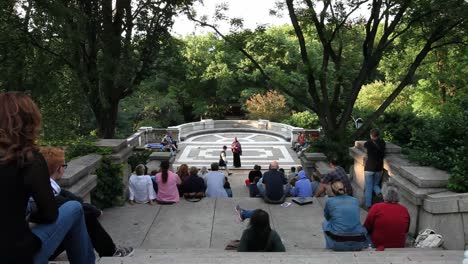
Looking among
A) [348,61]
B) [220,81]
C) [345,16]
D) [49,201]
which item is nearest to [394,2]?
[345,16]

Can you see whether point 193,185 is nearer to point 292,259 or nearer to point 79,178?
point 79,178

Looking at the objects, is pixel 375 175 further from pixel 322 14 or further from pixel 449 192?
pixel 322 14

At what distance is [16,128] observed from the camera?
7.93 feet

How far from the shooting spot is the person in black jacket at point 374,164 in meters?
8.50

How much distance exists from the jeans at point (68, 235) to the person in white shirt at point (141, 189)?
5.61m

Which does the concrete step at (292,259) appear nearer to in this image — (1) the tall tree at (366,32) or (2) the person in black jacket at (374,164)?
(2) the person in black jacket at (374,164)

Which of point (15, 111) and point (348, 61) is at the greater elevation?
point (348, 61)

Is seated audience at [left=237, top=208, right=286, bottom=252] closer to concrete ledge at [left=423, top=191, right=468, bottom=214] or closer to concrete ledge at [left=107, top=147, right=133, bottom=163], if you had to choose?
concrete ledge at [left=423, top=191, right=468, bottom=214]

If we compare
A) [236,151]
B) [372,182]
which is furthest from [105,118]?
[372,182]

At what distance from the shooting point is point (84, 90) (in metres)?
13.9

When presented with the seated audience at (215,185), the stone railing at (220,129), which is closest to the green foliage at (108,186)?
the seated audience at (215,185)

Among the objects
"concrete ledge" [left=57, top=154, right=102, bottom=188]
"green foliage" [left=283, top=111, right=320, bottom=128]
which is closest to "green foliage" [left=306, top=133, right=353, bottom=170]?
"concrete ledge" [left=57, top=154, right=102, bottom=188]

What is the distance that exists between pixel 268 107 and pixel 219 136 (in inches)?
262

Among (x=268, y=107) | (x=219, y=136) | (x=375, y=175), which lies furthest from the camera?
(x=268, y=107)
